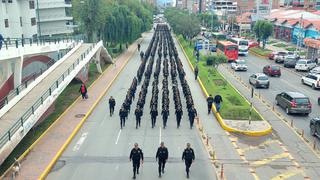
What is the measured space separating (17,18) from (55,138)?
37385mm

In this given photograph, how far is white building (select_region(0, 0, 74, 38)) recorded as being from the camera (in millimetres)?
49469

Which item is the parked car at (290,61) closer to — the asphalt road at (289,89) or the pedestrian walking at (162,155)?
the asphalt road at (289,89)

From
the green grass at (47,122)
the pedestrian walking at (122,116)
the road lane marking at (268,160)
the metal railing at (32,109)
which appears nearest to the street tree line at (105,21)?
the green grass at (47,122)

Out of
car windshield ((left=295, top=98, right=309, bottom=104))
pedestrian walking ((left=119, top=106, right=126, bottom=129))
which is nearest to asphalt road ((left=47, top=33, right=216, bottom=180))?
pedestrian walking ((left=119, top=106, right=126, bottom=129))

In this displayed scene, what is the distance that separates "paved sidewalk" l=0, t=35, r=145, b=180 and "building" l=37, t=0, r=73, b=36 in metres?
41.0

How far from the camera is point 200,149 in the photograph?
18.9 m

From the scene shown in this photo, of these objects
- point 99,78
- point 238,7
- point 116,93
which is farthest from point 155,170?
point 238,7

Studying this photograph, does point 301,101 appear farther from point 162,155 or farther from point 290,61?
point 290,61

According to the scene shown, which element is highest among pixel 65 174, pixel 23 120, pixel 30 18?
pixel 30 18

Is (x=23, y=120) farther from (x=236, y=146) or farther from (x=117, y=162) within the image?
(x=236, y=146)

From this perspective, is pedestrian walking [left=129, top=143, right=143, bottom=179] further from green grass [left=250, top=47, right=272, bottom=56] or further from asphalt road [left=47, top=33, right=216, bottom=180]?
green grass [left=250, top=47, right=272, bottom=56]

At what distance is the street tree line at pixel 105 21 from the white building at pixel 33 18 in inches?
332

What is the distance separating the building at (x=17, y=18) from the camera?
157 ft

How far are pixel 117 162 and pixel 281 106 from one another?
14.4 m
